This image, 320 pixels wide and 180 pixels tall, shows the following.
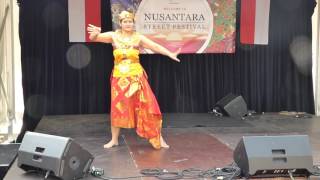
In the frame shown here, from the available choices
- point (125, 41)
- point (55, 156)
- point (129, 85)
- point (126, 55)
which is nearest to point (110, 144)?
point (129, 85)

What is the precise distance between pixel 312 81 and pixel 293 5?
4.00 ft

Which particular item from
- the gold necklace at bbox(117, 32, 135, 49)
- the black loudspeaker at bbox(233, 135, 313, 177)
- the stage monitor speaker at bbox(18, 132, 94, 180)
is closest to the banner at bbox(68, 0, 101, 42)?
the gold necklace at bbox(117, 32, 135, 49)

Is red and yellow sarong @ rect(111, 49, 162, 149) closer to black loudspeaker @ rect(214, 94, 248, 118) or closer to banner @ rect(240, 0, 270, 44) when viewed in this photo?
black loudspeaker @ rect(214, 94, 248, 118)

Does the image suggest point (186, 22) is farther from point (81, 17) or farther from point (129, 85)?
point (129, 85)

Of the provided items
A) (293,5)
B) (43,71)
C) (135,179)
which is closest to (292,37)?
(293,5)

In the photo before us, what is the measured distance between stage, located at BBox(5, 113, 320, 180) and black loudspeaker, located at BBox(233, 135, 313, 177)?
0.67 metres

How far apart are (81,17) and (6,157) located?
121 inches

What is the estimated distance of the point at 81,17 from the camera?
687 cm

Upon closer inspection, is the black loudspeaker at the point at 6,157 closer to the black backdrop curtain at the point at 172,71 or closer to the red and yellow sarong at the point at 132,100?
the red and yellow sarong at the point at 132,100

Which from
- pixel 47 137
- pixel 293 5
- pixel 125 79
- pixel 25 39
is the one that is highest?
pixel 293 5

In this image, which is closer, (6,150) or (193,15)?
(6,150)

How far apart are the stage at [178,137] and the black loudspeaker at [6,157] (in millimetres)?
75

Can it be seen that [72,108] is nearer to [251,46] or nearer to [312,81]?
[251,46]

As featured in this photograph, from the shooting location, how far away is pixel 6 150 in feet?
14.8
